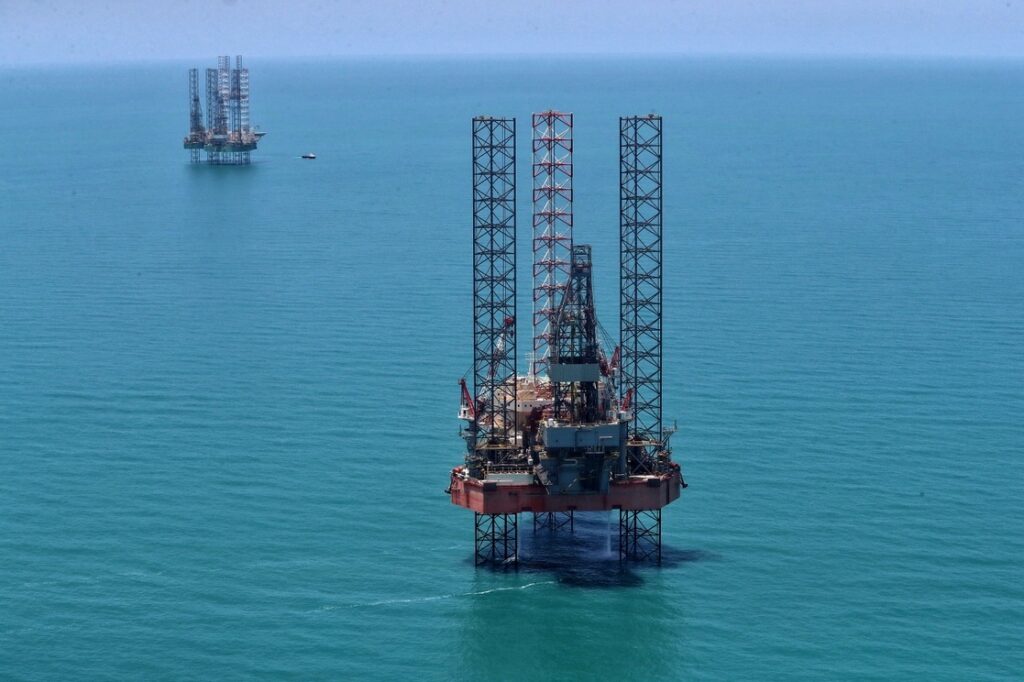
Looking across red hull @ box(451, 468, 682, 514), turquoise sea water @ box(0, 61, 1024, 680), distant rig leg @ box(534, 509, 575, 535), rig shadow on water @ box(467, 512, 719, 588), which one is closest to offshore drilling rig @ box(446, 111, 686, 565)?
red hull @ box(451, 468, 682, 514)

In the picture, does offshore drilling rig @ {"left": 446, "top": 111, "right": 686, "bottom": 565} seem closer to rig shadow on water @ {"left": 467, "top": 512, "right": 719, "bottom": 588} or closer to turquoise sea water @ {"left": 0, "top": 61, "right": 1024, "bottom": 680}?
rig shadow on water @ {"left": 467, "top": 512, "right": 719, "bottom": 588}

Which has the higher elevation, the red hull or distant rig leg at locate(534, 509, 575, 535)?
the red hull

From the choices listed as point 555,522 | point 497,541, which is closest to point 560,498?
point 497,541

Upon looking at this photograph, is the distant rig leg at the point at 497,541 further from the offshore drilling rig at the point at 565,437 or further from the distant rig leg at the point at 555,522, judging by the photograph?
the distant rig leg at the point at 555,522

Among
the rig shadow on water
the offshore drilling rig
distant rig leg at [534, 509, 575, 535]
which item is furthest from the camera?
distant rig leg at [534, 509, 575, 535]

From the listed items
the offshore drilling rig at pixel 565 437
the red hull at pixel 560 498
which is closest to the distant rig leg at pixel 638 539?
the offshore drilling rig at pixel 565 437

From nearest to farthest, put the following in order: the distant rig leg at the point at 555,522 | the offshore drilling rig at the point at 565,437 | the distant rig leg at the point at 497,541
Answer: the offshore drilling rig at the point at 565,437
the distant rig leg at the point at 497,541
the distant rig leg at the point at 555,522

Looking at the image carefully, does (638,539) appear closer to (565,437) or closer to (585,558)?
(585,558)
